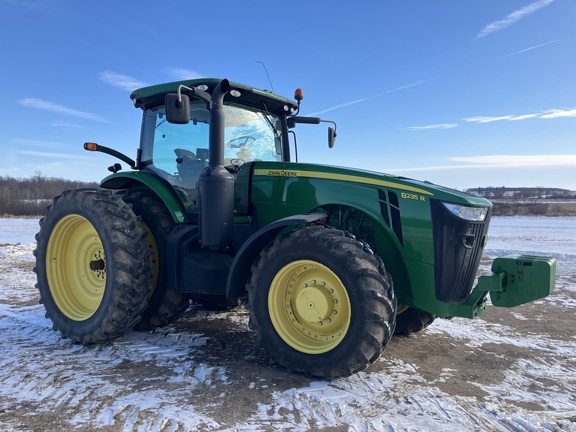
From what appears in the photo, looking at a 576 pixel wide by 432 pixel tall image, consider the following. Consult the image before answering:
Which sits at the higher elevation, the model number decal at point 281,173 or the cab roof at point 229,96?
the cab roof at point 229,96

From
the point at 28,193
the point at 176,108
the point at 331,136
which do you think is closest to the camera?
the point at 176,108

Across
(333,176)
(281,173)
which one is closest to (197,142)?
(281,173)

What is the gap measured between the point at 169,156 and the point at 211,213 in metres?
1.14

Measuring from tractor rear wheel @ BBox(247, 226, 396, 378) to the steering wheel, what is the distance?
146 centimetres

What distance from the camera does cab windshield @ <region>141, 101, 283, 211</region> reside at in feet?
14.9

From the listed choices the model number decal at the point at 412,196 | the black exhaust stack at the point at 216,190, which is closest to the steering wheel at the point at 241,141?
the black exhaust stack at the point at 216,190

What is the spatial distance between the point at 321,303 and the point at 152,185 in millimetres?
2194

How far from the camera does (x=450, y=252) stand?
133 inches

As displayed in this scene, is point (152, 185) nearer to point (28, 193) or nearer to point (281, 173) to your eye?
point (281, 173)

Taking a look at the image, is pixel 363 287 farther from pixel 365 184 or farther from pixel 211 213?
pixel 211 213

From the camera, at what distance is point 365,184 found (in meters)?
3.71

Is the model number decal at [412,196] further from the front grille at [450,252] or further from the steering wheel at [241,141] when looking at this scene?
the steering wheel at [241,141]

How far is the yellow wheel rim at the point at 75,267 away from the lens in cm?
457

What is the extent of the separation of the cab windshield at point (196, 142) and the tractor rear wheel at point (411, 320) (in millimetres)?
2146
